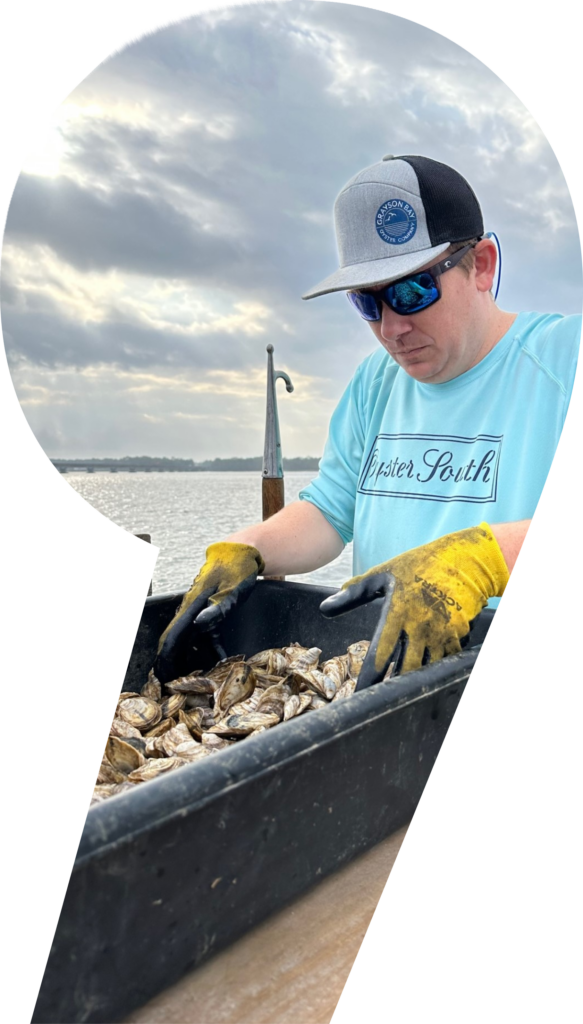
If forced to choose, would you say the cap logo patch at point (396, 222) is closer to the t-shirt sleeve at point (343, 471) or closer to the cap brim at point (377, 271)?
the cap brim at point (377, 271)

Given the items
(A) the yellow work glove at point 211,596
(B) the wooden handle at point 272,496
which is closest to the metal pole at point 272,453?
(B) the wooden handle at point 272,496

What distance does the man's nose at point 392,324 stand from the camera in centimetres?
183

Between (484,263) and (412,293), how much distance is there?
0.83 feet

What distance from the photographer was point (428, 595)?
4.80 feet

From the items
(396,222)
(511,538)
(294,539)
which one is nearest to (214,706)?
(294,539)

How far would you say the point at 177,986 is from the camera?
2.83 feet

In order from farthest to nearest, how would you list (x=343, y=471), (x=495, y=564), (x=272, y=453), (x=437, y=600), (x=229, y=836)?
1. (x=272, y=453)
2. (x=343, y=471)
3. (x=495, y=564)
4. (x=437, y=600)
5. (x=229, y=836)

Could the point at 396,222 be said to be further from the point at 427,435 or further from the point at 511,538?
the point at 511,538

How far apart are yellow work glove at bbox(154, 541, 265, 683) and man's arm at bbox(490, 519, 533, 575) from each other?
72 centimetres

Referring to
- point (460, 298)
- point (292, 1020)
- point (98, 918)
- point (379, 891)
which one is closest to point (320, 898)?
point (379, 891)

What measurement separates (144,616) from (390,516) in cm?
82

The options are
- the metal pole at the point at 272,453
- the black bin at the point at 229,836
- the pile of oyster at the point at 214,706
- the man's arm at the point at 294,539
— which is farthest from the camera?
the metal pole at the point at 272,453

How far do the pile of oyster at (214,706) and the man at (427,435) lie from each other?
0.46 ft

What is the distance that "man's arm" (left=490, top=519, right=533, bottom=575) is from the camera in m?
1.66
